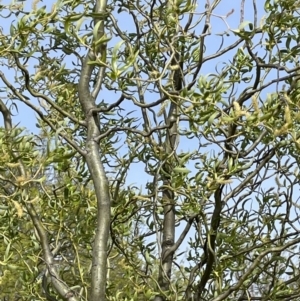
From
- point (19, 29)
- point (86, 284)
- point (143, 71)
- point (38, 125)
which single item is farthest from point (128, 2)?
point (86, 284)

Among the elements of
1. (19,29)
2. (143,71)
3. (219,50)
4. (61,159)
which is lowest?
(61,159)

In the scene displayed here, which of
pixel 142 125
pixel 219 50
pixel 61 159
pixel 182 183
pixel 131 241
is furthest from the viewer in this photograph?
pixel 142 125

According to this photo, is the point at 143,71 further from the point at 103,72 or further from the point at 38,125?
the point at 38,125

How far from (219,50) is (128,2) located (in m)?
0.53

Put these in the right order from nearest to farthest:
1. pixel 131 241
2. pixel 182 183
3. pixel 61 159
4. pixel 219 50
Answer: pixel 61 159
pixel 182 183
pixel 219 50
pixel 131 241

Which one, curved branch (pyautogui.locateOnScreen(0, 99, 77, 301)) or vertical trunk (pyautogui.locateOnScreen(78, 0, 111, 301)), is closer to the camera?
vertical trunk (pyautogui.locateOnScreen(78, 0, 111, 301))

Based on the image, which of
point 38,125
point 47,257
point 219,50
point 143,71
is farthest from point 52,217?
point 219,50

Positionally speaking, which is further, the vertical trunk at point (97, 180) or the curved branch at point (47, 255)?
the curved branch at point (47, 255)

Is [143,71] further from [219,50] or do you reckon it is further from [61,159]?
[61,159]

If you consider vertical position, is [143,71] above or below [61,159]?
above

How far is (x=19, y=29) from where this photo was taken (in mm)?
1625

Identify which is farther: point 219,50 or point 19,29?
point 219,50

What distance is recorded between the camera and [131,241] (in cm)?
224

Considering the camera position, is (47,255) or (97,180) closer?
(97,180)
